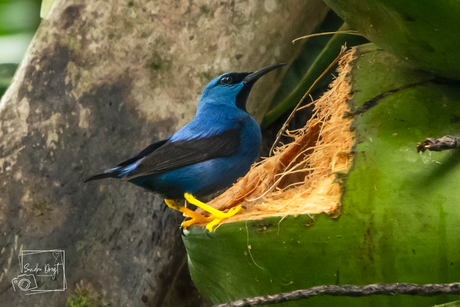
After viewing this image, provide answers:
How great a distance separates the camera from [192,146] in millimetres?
630

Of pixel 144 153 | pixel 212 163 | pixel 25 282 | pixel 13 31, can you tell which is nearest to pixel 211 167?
pixel 212 163

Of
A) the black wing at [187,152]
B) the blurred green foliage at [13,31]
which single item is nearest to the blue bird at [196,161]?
the black wing at [187,152]

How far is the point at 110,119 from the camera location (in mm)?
788

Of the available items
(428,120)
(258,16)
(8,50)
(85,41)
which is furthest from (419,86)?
(8,50)

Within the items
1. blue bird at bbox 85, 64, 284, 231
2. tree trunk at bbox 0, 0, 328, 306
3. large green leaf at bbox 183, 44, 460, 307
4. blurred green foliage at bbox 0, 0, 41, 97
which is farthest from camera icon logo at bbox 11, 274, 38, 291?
blurred green foliage at bbox 0, 0, 41, 97

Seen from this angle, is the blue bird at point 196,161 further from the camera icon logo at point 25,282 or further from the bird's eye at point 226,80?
the camera icon logo at point 25,282

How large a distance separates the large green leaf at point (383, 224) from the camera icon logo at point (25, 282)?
0.43 m

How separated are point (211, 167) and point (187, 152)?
5 cm

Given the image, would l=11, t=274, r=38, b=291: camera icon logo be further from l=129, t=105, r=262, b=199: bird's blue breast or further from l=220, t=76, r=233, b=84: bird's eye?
l=220, t=76, r=233, b=84: bird's eye

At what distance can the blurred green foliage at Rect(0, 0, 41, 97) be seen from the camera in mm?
1222

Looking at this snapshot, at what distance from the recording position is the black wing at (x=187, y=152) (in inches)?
23.9

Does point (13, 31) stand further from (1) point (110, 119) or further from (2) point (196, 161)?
(2) point (196, 161)

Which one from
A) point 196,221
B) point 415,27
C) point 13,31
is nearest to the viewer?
point 415,27

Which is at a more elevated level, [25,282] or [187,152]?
[187,152]
